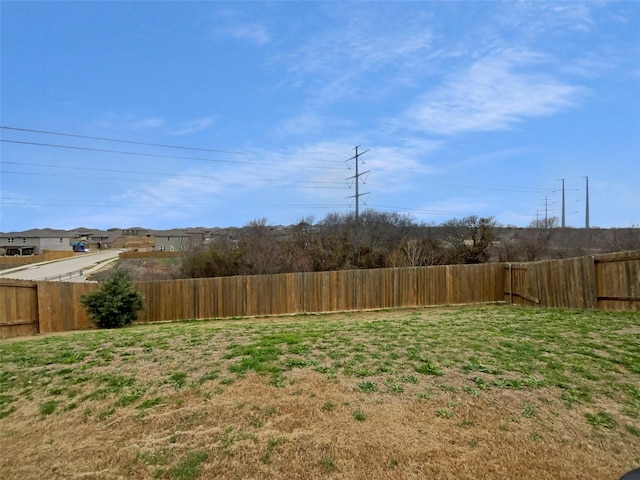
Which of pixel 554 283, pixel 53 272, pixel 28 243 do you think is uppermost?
pixel 28 243

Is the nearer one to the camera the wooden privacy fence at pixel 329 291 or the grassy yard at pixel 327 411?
the grassy yard at pixel 327 411

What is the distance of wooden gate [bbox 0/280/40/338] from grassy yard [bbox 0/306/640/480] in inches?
214

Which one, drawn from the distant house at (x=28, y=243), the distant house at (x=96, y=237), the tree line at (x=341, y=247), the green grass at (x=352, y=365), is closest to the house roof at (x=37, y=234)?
the distant house at (x=28, y=243)

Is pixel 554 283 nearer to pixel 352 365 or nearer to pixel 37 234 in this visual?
pixel 352 365

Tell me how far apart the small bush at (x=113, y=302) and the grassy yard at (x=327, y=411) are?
6.33 m

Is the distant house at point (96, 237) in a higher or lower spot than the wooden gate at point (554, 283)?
higher

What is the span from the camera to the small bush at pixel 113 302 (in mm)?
12227

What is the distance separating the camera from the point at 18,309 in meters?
10.8

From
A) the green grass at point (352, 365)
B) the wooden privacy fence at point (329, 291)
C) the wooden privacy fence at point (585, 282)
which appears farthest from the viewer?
the wooden privacy fence at point (329, 291)

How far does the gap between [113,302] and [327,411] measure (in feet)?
34.3

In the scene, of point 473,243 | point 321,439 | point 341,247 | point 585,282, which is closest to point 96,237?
point 341,247

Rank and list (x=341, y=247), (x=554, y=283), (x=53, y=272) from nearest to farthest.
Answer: (x=554, y=283), (x=341, y=247), (x=53, y=272)

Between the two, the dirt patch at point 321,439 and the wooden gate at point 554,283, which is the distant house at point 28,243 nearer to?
the wooden gate at point 554,283

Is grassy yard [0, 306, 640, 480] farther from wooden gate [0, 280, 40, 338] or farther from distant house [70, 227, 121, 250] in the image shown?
distant house [70, 227, 121, 250]
